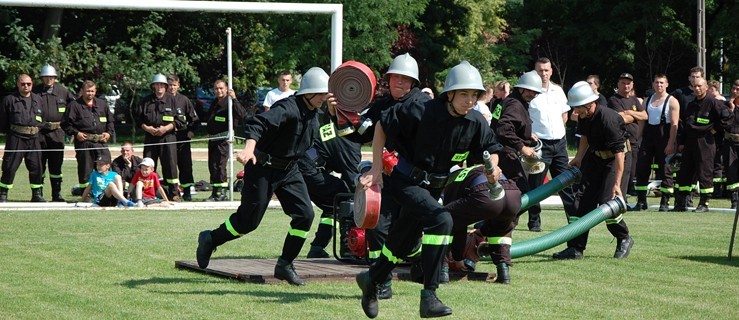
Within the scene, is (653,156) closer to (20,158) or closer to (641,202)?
(641,202)

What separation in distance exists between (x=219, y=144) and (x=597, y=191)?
920cm

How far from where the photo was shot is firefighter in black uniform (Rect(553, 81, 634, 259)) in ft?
38.7

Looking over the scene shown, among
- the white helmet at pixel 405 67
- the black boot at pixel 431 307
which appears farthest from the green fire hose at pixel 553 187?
the black boot at pixel 431 307

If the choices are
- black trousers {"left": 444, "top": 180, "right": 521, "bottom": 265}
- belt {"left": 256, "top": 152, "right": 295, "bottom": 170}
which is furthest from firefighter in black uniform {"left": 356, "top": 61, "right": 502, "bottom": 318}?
belt {"left": 256, "top": 152, "right": 295, "bottom": 170}

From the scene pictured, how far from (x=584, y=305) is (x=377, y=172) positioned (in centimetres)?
199

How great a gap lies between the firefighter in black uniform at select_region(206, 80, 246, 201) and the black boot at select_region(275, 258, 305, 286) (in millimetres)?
10021

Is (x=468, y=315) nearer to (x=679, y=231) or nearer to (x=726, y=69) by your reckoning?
(x=679, y=231)

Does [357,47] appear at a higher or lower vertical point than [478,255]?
higher

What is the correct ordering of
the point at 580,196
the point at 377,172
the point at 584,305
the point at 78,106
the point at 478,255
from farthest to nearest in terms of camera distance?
the point at 78,106, the point at 580,196, the point at 478,255, the point at 584,305, the point at 377,172

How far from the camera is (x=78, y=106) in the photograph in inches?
752

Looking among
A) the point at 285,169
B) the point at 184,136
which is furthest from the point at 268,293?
the point at 184,136

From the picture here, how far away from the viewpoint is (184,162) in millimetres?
19562

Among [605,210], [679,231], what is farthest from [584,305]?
[679,231]

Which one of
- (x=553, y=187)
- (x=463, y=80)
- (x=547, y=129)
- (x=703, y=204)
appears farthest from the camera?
(x=703, y=204)
